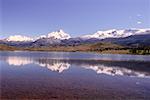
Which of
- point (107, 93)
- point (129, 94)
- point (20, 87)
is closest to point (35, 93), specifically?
point (20, 87)

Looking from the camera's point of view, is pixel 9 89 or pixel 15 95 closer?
pixel 15 95

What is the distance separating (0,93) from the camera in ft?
91.6

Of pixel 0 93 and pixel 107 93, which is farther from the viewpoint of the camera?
pixel 107 93

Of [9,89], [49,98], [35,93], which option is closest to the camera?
[49,98]

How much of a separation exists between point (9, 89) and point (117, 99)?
1145 cm

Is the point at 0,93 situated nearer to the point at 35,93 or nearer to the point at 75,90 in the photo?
the point at 35,93

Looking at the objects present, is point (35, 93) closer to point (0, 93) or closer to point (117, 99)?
point (0, 93)

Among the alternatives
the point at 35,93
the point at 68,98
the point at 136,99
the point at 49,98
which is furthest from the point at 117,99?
the point at 35,93

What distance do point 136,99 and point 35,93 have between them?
9779mm

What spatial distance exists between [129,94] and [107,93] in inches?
88.7

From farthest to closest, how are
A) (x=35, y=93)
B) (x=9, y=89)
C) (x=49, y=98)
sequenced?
(x=9, y=89)
(x=35, y=93)
(x=49, y=98)

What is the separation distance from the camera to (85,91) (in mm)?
31297

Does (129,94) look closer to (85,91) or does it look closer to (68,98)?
(85,91)

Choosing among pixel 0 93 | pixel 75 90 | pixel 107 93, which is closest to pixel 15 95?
pixel 0 93
